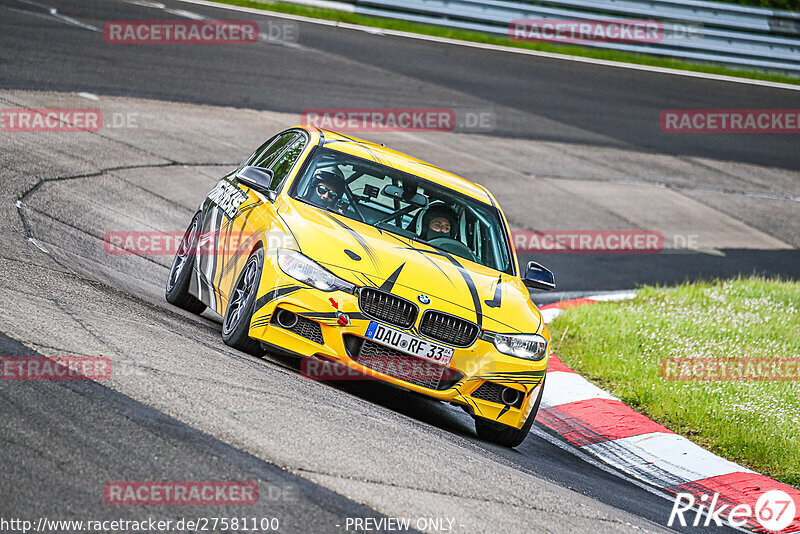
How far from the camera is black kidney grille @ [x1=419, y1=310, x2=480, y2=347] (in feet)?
22.1

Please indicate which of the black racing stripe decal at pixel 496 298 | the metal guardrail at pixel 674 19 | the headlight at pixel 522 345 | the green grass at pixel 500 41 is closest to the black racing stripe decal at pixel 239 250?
the black racing stripe decal at pixel 496 298

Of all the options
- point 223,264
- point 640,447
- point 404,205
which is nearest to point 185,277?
point 223,264

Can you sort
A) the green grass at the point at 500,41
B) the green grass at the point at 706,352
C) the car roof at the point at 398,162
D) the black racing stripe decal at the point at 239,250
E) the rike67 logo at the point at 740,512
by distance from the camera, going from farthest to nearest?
the green grass at the point at 500,41 → the car roof at the point at 398,162 → the green grass at the point at 706,352 → the black racing stripe decal at the point at 239,250 → the rike67 logo at the point at 740,512

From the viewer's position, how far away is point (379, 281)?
6746 millimetres

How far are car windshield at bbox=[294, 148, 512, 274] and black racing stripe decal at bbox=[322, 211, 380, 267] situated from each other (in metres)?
0.23

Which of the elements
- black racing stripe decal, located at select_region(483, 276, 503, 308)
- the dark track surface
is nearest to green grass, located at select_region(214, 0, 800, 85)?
the dark track surface

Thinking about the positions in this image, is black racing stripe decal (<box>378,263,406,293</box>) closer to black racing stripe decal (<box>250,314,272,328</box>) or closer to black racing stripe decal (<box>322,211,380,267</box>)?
black racing stripe decal (<box>322,211,380,267</box>)

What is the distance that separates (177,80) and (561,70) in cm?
1112

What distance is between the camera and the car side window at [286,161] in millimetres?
8117

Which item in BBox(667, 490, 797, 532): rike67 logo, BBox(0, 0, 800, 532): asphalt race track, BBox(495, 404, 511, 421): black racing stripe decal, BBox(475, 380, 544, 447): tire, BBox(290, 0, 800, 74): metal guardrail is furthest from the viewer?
BBox(290, 0, 800, 74): metal guardrail

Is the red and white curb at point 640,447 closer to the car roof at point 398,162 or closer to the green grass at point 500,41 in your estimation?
the car roof at point 398,162

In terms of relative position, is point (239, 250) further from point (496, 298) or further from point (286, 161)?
point (496, 298)

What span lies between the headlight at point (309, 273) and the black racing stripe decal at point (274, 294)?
0.08 meters

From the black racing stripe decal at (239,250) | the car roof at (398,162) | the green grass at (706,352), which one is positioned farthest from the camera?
the car roof at (398,162)
